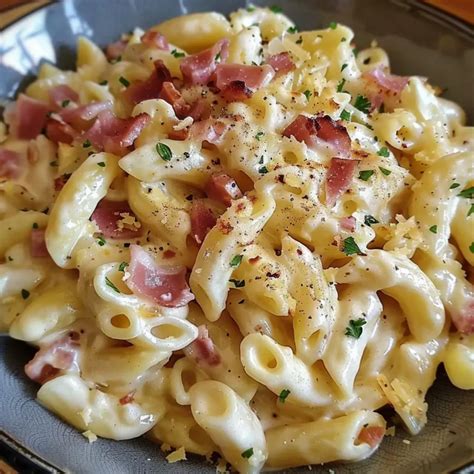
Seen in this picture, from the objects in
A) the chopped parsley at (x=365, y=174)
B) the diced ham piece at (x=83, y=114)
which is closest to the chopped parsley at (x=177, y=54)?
the diced ham piece at (x=83, y=114)

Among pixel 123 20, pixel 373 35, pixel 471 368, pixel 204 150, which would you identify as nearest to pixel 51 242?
pixel 204 150

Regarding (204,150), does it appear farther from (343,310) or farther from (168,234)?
(343,310)

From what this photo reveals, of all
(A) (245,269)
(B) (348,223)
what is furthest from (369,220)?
(A) (245,269)

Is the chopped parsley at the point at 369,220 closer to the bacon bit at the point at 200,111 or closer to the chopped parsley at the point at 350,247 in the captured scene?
the chopped parsley at the point at 350,247

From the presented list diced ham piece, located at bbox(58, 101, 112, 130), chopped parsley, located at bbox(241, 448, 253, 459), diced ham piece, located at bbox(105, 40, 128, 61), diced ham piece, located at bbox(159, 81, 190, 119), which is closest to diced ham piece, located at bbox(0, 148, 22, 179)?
diced ham piece, located at bbox(58, 101, 112, 130)

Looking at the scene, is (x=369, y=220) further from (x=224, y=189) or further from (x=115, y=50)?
(x=115, y=50)

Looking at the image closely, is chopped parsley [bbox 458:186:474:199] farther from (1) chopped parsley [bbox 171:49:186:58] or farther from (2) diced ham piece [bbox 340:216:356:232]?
(1) chopped parsley [bbox 171:49:186:58]
